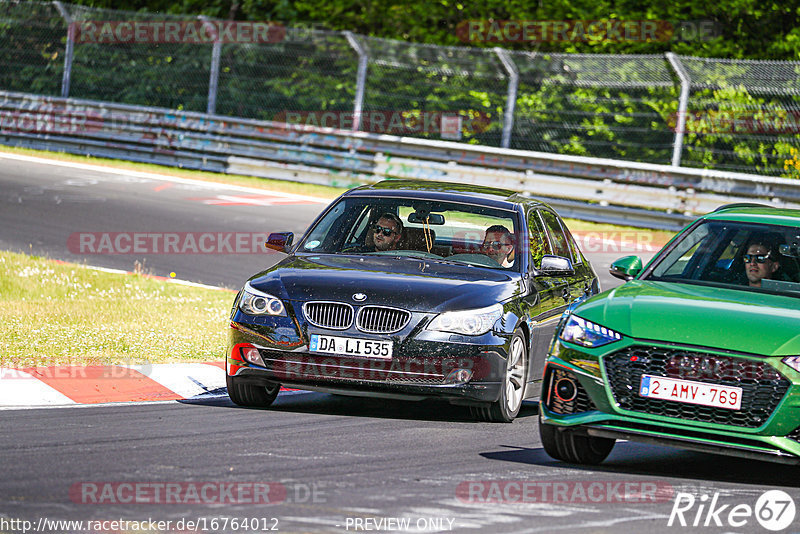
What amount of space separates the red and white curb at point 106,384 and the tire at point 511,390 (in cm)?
197

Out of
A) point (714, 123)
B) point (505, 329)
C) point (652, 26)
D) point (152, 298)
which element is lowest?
point (152, 298)

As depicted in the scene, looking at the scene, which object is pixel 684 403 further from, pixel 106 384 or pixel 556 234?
pixel 106 384

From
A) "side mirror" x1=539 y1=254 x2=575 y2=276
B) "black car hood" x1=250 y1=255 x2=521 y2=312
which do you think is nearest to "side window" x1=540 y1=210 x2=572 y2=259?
"side mirror" x1=539 y1=254 x2=575 y2=276

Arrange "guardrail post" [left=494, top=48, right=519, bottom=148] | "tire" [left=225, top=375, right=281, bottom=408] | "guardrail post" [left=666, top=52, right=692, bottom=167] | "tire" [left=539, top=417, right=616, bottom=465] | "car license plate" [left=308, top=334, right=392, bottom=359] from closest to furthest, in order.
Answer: "tire" [left=539, top=417, right=616, bottom=465], "car license plate" [left=308, top=334, right=392, bottom=359], "tire" [left=225, top=375, right=281, bottom=408], "guardrail post" [left=666, top=52, right=692, bottom=167], "guardrail post" [left=494, top=48, right=519, bottom=148]

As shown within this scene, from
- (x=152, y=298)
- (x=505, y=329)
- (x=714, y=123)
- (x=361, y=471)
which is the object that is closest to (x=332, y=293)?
(x=505, y=329)

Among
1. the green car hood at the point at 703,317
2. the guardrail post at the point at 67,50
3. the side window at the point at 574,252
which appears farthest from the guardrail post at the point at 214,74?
the green car hood at the point at 703,317

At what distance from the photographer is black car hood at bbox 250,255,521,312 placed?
27.9ft

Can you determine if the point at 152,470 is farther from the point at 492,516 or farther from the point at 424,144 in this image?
the point at 424,144

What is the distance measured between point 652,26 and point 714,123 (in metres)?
5.50

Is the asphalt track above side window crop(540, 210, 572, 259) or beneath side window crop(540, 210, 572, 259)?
beneath

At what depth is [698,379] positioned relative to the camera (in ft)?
22.8

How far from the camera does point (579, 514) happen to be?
20.5 feet

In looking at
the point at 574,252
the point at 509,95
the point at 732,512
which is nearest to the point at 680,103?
the point at 509,95

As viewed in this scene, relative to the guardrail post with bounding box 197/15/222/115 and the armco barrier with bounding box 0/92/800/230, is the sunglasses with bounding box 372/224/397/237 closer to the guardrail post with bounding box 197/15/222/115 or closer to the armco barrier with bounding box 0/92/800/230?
the armco barrier with bounding box 0/92/800/230
